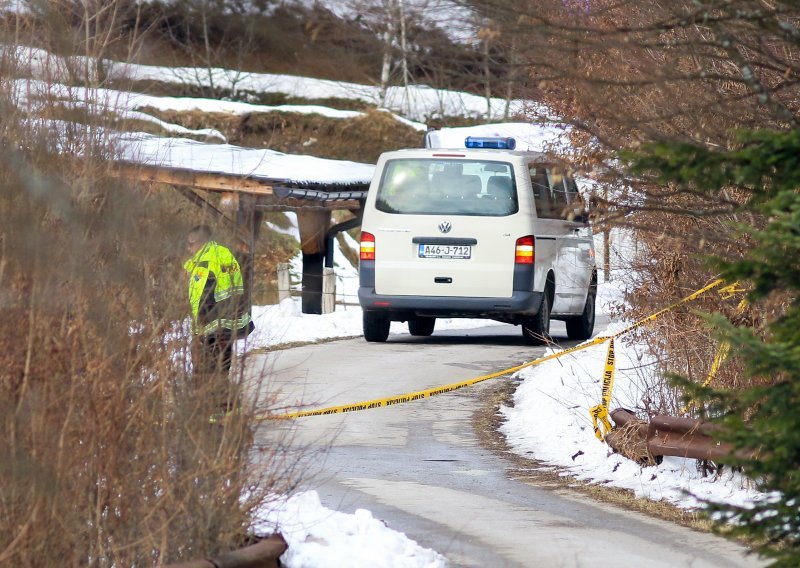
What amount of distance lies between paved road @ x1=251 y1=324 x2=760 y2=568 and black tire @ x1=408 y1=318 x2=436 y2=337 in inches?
190

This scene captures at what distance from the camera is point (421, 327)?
20250mm

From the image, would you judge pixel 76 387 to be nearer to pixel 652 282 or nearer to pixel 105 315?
pixel 105 315

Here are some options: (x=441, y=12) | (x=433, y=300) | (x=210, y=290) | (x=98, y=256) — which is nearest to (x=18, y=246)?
(x=98, y=256)

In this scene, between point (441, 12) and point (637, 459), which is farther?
point (637, 459)

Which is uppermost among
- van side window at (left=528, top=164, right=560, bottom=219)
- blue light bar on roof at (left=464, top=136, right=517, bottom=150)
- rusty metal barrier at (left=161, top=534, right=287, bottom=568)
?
blue light bar on roof at (left=464, top=136, right=517, bottom=150)

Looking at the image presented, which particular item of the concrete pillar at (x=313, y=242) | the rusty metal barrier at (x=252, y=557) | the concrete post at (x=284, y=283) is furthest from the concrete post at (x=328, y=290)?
the rusty metal barrier at (x=252, y=557)

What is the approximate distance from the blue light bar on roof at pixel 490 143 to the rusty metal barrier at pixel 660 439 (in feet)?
27.2

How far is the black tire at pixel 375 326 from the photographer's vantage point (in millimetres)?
18297

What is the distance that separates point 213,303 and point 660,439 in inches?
132

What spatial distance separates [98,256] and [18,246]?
329 mm

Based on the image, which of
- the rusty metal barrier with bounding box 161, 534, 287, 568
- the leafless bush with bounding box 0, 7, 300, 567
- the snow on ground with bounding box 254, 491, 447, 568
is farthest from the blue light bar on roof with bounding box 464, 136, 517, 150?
the rusty metal barrier with bounding box 161, 534, 287, 568

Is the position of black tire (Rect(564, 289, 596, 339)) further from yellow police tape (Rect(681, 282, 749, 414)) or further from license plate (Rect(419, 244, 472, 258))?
yellow police tape (Rect(681, 282, 749, 414))

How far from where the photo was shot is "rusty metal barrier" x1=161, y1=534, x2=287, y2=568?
5527mm

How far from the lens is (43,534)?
5.33m
